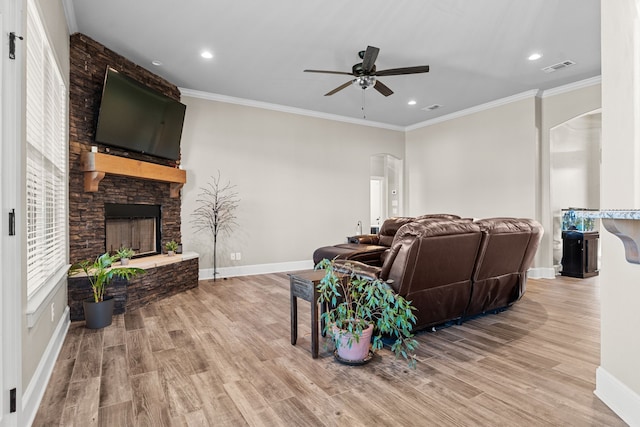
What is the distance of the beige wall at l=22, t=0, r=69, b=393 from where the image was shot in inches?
75.9

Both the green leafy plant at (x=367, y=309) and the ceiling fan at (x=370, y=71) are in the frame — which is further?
the ceiling fan at (x=370, y=71)

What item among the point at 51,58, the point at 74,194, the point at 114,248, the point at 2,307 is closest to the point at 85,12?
the point at 51,58

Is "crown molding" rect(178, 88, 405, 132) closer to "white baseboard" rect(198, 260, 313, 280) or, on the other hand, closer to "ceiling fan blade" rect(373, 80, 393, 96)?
"ceiling fan blade" rect(373, 80, 393, 96)

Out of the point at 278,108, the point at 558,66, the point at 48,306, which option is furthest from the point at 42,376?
the point at 558,66

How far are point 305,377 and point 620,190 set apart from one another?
2.15 m

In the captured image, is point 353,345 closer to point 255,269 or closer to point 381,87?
point 381,87

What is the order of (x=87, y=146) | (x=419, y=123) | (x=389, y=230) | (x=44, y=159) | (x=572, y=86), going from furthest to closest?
(x=419, y=123), (x=389, y=230), (x=572, y=86), (x=87, y=146), (x=44, y=159)

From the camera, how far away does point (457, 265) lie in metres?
2.99

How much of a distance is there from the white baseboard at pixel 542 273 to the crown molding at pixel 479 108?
9.09ft

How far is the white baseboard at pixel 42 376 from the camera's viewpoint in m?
1.87

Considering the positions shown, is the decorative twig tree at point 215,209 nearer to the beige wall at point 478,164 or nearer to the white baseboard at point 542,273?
the beige wall at point 478,164

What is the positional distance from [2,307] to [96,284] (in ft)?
6.44

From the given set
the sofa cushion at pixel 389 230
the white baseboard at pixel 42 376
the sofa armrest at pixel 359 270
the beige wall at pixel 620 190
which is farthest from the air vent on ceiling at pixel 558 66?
the white baseboard at pixel 42 376

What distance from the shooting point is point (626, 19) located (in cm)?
188
